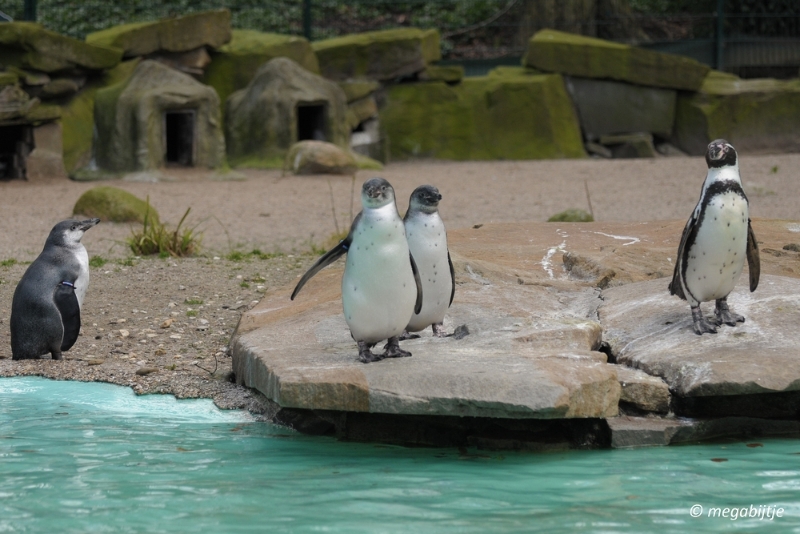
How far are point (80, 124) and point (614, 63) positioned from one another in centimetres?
785

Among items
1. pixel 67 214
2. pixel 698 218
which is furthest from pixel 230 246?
pixel 698 218

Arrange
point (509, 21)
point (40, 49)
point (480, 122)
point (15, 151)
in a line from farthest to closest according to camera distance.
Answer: point (509, 21) < point (480, 122) < point (15, 151) < point (40, 49)

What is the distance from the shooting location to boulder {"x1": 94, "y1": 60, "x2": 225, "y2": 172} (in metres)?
13.0

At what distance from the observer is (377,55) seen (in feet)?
51.4

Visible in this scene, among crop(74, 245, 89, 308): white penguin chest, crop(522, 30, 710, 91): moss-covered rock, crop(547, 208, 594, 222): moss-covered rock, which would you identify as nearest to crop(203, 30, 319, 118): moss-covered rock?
crop(522, 30, 710, 91): moss-covered rock

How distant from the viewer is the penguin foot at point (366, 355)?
4.46 m

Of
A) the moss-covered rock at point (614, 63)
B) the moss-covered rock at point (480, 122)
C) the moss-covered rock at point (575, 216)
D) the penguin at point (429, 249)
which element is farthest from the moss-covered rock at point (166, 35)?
the penguin at point (429, 249)

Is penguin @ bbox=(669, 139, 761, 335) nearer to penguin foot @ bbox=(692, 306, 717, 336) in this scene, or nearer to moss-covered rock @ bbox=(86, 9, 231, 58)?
penguin foot @ bbox=(692, 306, 717, 336)

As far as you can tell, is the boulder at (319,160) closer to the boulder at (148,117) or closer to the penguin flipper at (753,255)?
the boulder at (148,117)

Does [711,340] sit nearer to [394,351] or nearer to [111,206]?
[394,351]

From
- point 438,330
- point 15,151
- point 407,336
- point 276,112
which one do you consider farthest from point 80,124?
point 438,330

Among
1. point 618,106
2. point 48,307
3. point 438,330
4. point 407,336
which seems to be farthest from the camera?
point 618,106

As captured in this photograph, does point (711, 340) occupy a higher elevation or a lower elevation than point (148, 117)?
lower

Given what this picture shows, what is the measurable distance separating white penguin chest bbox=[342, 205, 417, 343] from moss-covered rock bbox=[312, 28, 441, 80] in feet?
38.0
